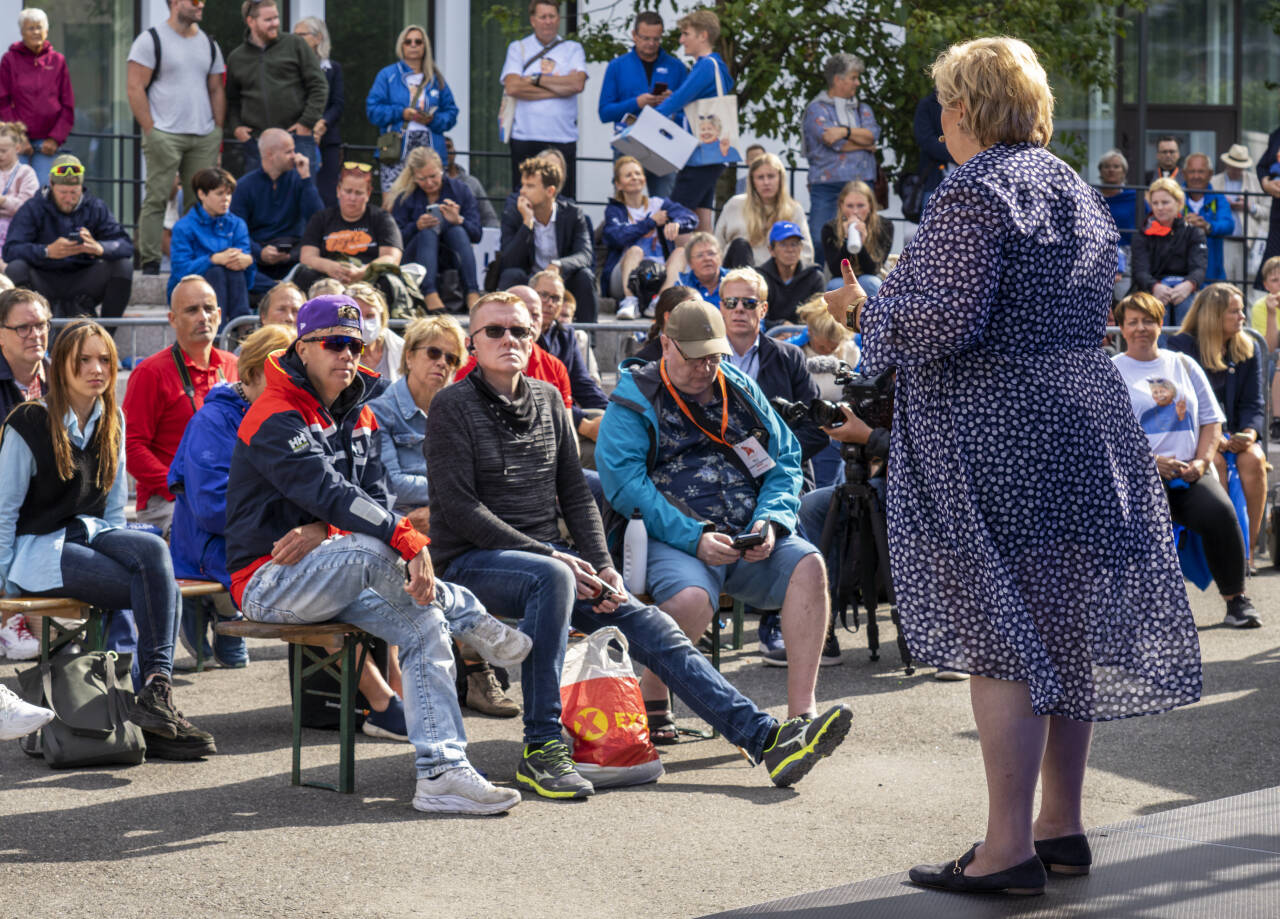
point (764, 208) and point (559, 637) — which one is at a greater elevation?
point (764, 208)

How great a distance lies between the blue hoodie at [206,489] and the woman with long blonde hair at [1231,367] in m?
5.63

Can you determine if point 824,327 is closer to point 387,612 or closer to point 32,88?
point 387,612

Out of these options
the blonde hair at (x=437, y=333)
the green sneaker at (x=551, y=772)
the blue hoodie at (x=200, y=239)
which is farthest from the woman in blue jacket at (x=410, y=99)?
the green sneaker at (x=551, y=772)

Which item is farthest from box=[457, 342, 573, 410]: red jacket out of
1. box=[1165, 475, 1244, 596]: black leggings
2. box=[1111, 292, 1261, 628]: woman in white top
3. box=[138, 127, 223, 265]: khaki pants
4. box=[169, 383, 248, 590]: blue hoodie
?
box=[138, 127, 223, 265]: khaki pants

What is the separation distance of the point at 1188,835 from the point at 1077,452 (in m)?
1.35

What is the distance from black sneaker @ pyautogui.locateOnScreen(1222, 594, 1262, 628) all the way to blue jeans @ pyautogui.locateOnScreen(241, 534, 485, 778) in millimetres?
4842

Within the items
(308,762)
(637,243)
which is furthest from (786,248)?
(308,762)

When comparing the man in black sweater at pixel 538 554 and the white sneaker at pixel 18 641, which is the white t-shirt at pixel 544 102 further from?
the man in black sweater at pixel 538 554

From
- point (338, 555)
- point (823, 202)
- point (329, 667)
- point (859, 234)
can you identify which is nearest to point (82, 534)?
point (329, 667)

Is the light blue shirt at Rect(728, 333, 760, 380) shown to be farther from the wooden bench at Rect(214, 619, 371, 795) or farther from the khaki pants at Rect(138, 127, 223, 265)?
the khaki pants at Rect(138, 127, 223, 265)

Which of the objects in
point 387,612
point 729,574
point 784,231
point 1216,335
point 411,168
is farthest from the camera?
point 411,168

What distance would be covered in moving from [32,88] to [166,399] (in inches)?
222

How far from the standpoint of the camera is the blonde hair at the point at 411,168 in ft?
40.5

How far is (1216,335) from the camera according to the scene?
392 inches
